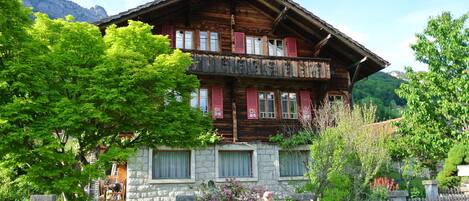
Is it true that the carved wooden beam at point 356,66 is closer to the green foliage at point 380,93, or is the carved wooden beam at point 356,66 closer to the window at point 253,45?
the window at point 253,45

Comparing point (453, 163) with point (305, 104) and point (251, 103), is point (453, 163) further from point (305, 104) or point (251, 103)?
point (251, 103)

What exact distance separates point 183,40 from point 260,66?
3.55 meters

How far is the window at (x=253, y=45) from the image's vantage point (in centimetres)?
1979

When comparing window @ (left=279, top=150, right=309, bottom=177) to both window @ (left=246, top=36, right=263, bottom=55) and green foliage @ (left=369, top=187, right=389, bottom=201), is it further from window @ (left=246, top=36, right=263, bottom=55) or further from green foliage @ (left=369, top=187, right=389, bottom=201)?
green foliage @ (left=369, top=187, right=389, bottom=201)

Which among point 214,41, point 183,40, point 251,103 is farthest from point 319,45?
point 183,40

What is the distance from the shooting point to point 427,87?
18.0 meters

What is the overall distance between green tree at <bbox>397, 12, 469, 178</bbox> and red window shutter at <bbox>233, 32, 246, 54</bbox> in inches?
284

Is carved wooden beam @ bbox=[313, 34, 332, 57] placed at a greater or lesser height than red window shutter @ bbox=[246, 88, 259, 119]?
greater

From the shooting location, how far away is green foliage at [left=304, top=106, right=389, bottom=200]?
1268 cm

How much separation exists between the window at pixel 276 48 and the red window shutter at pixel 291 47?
31 centimetres

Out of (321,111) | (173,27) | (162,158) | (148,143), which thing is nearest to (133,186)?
(162,158)

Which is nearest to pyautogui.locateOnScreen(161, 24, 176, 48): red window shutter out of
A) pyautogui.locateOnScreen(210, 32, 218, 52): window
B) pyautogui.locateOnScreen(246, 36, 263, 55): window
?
pyautogui.locateOnScreen(210, 32, 218, 52): window

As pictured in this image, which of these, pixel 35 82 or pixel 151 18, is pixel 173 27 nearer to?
pixel 151 18

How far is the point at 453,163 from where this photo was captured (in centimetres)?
1697
